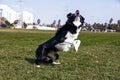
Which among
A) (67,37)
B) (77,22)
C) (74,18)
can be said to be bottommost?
(67,37)

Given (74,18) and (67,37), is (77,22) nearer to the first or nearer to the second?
(74,18)

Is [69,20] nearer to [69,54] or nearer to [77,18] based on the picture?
[77,18]

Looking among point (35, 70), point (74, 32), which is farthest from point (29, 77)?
point (74, 32)

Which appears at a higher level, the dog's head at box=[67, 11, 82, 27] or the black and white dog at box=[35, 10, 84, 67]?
the dog's head at box=[67, 11, 82, 27]

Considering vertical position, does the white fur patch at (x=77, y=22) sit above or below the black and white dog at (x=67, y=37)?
above

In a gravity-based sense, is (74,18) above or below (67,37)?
above

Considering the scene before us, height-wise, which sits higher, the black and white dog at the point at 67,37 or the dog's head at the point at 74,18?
the dog's head at the point at 74,18

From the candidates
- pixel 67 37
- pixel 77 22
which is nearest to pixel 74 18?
pixel 77 22

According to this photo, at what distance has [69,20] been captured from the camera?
11.2 meters

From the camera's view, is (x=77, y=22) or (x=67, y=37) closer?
(x=77, y=22)

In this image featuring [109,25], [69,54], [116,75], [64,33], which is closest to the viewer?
[116,75]

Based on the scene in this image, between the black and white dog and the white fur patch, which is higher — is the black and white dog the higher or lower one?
the lower one

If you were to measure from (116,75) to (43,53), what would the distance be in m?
2.84

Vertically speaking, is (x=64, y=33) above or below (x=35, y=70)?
above
